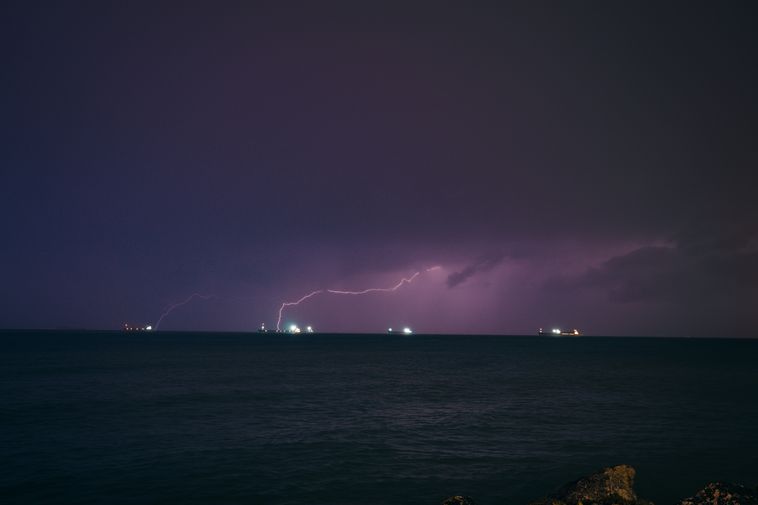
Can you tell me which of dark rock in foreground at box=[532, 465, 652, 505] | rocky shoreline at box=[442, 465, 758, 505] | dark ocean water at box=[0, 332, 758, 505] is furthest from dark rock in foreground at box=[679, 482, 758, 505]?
dark ocean water at box=[0, 332, 758, 505]

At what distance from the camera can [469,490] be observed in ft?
71.2

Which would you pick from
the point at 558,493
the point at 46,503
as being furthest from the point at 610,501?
the point at 46,503

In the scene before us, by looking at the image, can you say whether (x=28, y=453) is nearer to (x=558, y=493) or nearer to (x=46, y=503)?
(x=46, y=503)

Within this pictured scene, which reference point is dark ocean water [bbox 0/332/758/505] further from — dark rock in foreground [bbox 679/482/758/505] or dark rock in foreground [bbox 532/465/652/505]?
dark rock in foreground [bbox 679/482/758/505]

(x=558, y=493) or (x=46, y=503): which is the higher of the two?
(x=558, y=493)

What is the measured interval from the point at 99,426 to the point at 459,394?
32281 millimetres

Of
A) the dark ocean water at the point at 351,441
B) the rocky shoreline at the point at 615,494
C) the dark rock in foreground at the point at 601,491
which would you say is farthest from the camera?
the dark ocean water at the point at 351,441

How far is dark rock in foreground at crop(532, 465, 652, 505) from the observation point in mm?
16972

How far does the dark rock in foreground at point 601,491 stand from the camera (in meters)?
17.0

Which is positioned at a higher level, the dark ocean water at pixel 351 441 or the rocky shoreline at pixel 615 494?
the rocky shoreline at pixel 615 494

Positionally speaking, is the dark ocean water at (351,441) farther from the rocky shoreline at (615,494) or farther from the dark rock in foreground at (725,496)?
the dark rock in foreground at (725,496)

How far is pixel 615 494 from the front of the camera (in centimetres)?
1722

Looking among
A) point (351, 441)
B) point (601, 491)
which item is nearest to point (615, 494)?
point (601, 491)

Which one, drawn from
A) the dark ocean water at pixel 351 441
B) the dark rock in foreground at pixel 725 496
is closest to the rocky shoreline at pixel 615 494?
the dark rock in foreground at pixel 725 496
